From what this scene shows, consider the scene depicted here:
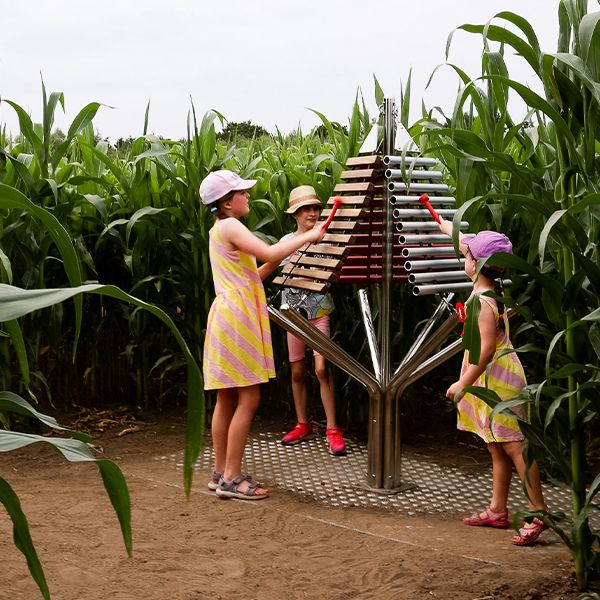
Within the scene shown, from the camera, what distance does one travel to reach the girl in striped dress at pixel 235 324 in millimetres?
4402

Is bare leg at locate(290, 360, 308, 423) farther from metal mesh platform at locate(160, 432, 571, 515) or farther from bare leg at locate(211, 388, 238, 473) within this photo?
bare leg at locate(211, 388, 238, 473)

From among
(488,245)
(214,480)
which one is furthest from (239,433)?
(488,245)

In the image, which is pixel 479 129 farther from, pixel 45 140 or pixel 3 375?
pixel 3 375

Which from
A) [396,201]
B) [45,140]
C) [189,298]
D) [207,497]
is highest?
[45,140]

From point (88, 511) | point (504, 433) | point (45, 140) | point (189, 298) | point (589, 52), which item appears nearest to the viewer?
point (589, 52)

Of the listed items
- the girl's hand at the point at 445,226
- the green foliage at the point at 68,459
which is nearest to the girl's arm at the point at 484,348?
the girl's hand at the point at 445,226

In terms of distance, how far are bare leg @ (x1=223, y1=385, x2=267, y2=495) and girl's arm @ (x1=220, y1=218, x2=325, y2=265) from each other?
66 cm

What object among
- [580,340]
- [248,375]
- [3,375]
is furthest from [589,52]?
[3,375]

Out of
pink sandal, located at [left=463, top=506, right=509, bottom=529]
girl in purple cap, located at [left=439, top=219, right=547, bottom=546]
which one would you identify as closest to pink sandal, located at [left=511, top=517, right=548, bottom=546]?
girl in purple cap, located at [left=439, top=219, right=547, bottom=546]

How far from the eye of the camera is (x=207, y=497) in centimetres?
443

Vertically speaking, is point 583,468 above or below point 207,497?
above

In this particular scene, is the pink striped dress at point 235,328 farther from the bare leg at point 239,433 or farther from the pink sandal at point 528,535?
the pink sandal at point 528,535

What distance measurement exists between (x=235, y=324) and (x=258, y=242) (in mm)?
411

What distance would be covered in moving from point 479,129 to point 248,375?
68.4 inches
